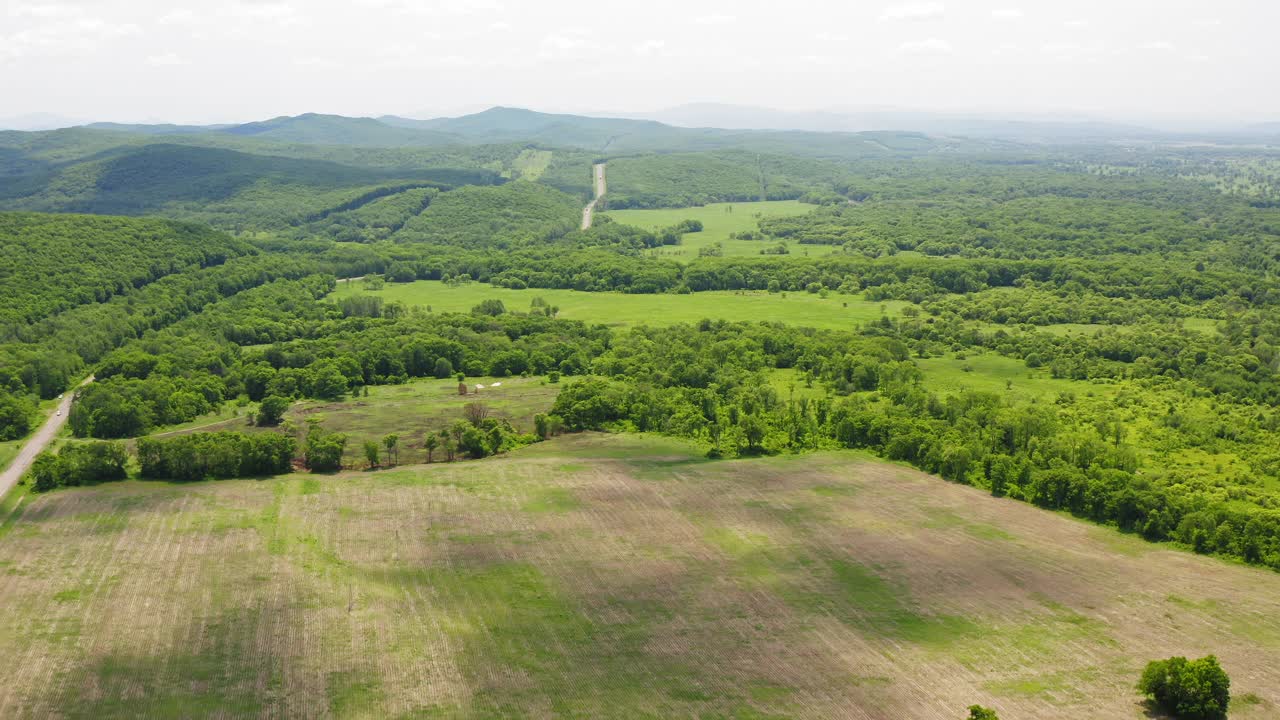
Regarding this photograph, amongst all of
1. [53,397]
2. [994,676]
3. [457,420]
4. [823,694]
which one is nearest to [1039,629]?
[994,676]

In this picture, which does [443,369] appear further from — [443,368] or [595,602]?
[595,602]

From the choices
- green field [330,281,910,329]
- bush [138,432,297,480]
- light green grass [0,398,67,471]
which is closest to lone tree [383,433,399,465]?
bush [138,432,297,480]

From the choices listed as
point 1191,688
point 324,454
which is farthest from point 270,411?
point 1191,688

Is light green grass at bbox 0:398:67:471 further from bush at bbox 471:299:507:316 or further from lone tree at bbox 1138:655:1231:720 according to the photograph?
lone tree at bbox 1138:655:1231:720

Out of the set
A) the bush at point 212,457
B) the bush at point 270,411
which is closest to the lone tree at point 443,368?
the bush at point 270,411

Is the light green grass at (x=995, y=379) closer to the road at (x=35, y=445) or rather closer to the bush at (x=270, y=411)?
the bush at (x=270, y=411)

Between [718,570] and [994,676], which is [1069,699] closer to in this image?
[994,676]
